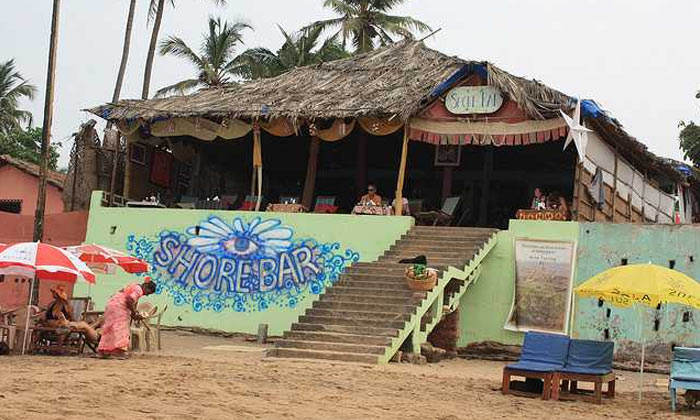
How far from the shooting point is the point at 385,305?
50.1 ft

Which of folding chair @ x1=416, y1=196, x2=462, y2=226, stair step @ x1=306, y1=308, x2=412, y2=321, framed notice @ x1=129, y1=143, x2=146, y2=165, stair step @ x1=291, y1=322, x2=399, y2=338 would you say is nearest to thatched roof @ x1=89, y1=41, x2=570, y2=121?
framed notice @ x1=129, y1=143, x2=146, y2=165

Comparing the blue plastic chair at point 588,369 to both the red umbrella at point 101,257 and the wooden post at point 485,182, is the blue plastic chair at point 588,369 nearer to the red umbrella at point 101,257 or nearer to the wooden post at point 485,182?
the red umbrella at point 101,257

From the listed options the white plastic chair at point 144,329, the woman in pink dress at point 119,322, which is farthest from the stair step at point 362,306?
the woman in pink dress at point 119,322

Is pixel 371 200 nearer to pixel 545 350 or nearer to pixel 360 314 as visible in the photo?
pixel 360 314

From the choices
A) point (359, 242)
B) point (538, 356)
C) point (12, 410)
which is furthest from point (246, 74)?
point (12, 410)

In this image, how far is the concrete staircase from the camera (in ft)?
46.7

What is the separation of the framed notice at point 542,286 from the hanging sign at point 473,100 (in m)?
3.14

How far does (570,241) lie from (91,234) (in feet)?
34.1

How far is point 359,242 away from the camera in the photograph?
60.6 feet

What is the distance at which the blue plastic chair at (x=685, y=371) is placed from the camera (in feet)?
35.4

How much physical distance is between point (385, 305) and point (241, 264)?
4734 mm

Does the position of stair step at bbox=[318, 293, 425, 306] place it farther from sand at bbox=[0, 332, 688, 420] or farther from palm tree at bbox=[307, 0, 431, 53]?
palm tree at bbox=[307, 0, 431, 53]

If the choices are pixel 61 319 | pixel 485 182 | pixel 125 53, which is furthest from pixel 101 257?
pixel 125 53

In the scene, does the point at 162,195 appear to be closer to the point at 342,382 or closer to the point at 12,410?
the point at 342,382
